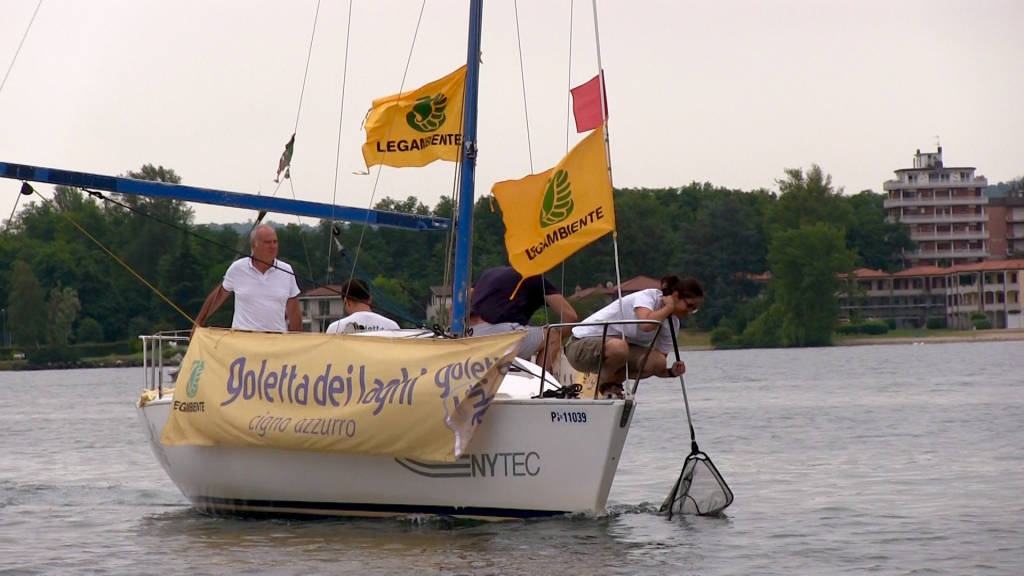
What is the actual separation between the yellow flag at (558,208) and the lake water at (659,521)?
2.08 metres

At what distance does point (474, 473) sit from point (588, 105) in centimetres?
296

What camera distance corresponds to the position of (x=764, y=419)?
3006 cm

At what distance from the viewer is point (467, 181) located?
14180 mm

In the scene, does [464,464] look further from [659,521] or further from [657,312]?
[659,521]

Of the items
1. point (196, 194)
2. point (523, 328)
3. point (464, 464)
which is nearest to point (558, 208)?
point (523, 328)

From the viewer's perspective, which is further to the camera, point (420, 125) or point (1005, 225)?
point (1005, 225)

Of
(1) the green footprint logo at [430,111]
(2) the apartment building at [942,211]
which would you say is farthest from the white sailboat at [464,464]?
(2) the apartment building at [942,211]

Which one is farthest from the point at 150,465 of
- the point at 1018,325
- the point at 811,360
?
the point at 1018,325

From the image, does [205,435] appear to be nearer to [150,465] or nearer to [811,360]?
[150,465]

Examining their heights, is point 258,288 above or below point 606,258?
below

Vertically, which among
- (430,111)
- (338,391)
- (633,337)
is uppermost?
(430,111)

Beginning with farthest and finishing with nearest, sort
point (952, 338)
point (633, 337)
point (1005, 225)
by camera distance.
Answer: point (1005, 225) → point (952, 338) → point (633, 337)

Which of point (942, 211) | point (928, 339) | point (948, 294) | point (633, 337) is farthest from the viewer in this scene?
point (942, 211)

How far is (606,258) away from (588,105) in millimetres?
83583
